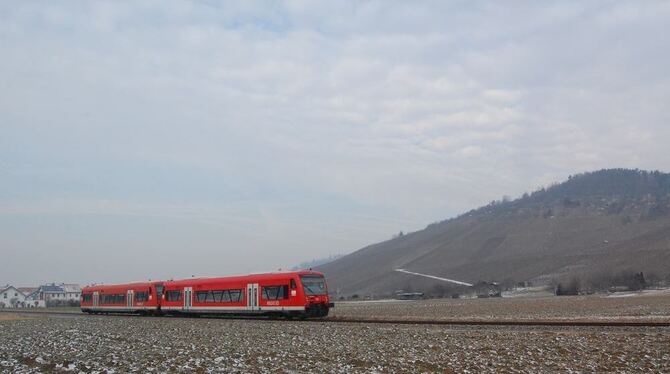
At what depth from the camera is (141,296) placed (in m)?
58.1

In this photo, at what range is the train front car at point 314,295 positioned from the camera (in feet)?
130

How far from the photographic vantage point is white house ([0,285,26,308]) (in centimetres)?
17500

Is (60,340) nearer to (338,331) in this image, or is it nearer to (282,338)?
(282,338)

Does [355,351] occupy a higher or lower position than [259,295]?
lower

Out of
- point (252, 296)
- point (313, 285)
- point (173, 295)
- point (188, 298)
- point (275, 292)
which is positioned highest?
point (173, 295)

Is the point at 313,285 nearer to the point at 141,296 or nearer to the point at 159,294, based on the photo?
the point at 159,294

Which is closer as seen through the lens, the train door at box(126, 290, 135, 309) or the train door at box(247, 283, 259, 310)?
the train door at box(247, 283, 259, 310)

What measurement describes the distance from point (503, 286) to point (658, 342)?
122017 mm

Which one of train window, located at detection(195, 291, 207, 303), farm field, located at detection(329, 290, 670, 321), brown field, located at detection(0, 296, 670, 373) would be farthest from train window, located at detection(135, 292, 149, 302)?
brown field, located at detection(0, 296, 670, 373)

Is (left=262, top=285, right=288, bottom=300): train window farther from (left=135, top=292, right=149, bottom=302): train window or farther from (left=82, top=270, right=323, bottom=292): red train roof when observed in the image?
(left=135, top=292, right=149, bottom=302): train window

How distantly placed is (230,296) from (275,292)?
5.51 m

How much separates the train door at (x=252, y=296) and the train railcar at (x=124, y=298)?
1452cm

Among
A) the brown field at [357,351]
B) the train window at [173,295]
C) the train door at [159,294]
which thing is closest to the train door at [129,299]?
the train door at [159,294]

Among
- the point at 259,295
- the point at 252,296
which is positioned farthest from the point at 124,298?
the point at 259,295
